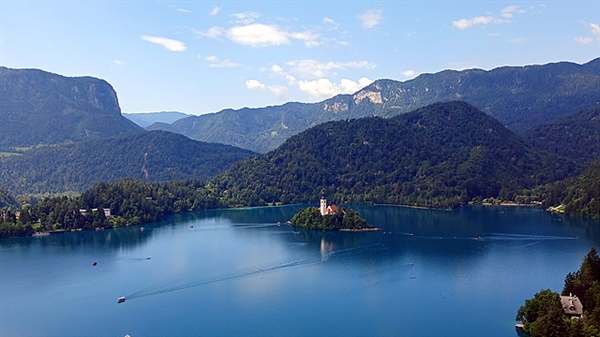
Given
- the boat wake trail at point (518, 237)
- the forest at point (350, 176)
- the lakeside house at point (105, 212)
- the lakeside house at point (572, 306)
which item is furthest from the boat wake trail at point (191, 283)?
the lakeside house at point (105, 212)

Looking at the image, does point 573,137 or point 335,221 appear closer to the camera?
point 335,221

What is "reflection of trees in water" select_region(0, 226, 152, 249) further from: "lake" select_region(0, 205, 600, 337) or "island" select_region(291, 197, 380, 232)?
"island" select_region(291, 197, 380, 232)

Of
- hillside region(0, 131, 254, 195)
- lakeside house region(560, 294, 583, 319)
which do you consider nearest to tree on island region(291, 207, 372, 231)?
lakeside house region(560, 294, 583, 319)

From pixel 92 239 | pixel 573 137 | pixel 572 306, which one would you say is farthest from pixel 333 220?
pixel 573 137

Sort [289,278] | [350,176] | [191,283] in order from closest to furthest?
[191,283], [289,278], [350,176]

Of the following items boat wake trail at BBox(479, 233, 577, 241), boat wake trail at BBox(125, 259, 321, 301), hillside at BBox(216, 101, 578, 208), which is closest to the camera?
boat wake trail at BBox(125, 259, 321, 301)

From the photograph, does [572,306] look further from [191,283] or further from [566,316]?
[191,283]

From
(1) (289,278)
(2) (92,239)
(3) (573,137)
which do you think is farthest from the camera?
(3) (573,137)
